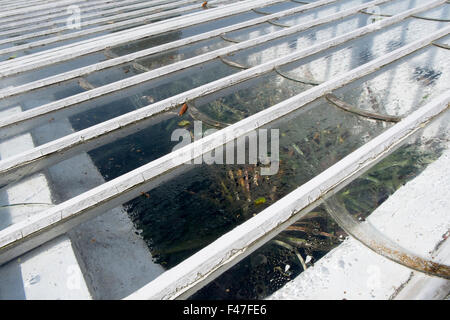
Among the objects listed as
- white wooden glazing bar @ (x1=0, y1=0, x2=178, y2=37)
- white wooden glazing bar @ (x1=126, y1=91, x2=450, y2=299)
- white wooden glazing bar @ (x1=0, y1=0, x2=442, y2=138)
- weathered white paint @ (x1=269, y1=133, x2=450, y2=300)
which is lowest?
weathered white paint @ (x1=269, y1=133, x2=450, y2=300)

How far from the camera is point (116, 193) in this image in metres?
2.00

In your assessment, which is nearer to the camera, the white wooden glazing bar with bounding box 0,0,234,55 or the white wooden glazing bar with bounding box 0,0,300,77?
the white wooden glazing bar with bounding box 0,0,300,77

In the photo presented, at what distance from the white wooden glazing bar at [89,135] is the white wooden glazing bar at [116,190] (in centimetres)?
14

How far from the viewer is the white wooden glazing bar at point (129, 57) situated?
3412 mm

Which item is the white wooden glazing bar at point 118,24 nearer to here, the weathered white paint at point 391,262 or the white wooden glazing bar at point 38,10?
the white wooden glazing bar at point 38,10

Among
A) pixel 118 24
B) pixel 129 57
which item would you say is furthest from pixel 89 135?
pixel 118 24

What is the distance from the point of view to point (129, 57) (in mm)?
3941

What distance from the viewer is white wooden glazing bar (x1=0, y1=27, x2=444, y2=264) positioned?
173 cm

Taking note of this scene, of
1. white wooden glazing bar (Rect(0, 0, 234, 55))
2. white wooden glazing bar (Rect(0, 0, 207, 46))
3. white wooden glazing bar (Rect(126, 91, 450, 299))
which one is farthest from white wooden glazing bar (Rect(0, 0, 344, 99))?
white wooden glazing bar (Rect(126, 91, 450, 299))

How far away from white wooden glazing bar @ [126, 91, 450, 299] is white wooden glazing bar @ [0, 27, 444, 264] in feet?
0.42

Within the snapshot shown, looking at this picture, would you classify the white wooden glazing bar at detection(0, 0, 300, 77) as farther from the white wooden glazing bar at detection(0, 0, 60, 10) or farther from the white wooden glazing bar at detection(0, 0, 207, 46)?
the white wooden glazing bar at detection(0, 0, 60, 10)

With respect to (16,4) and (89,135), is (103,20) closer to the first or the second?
(16,4)

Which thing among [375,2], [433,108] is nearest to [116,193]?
[433,108]

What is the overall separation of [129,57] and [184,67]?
769 millimetres
